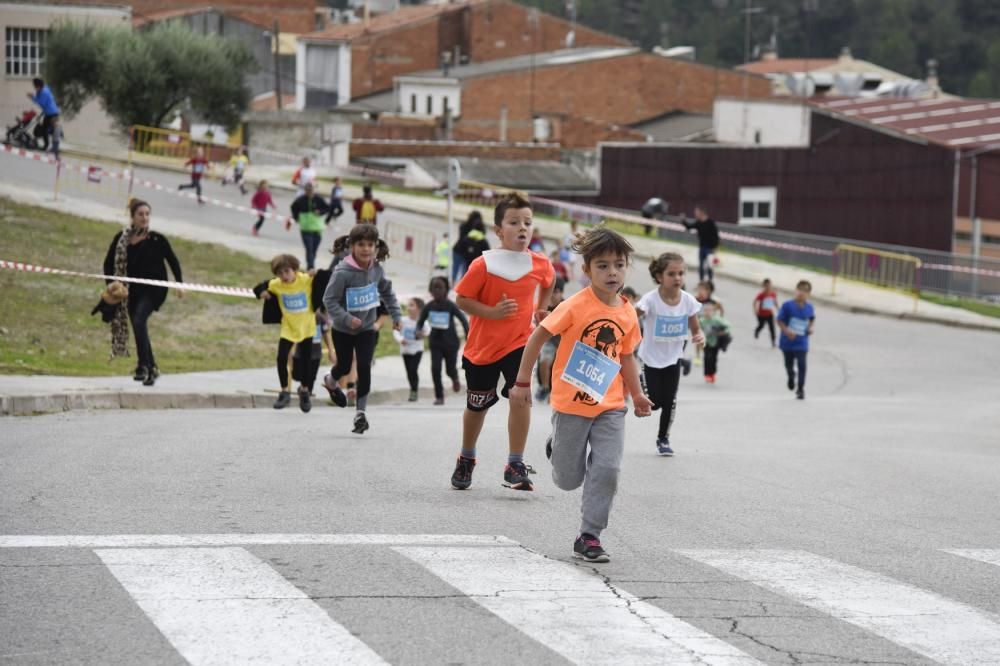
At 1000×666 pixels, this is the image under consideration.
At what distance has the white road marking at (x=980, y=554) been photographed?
838 cm

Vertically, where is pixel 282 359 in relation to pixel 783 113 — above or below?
below

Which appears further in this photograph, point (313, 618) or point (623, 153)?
point (623, 153)

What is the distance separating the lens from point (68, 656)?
582 cm

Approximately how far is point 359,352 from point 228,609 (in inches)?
275

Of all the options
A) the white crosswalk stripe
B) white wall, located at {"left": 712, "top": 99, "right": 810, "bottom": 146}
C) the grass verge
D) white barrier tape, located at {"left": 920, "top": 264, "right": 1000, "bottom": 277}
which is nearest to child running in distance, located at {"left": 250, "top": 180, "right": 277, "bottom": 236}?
the grass verge

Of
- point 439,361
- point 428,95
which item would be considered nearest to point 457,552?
point 439,361

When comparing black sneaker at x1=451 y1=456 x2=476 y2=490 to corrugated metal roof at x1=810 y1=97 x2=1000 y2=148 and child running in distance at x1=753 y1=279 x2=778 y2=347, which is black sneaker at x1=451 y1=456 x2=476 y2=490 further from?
corrugated metal roof at x1=810 y1=97 x2=1000 y2=148

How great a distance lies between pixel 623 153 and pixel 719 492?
5523 cm

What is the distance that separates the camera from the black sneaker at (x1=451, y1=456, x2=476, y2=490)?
10250 mm

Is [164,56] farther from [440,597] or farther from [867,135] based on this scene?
[440,597]

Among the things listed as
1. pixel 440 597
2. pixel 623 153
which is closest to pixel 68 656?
pixel 440 597

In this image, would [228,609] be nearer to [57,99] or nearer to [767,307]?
[767,307]

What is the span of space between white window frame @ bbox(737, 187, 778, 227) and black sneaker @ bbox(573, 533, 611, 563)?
57112 millimetres

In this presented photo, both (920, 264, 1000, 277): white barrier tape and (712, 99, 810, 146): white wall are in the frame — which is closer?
(920, 264, 1000, 277): white barrier tape
